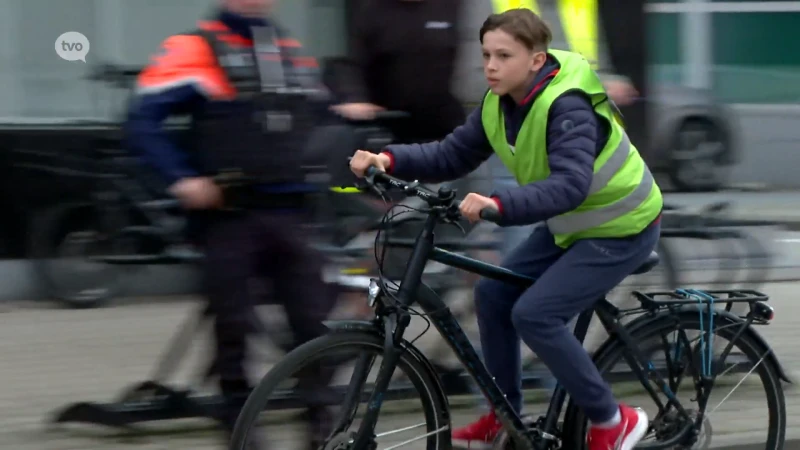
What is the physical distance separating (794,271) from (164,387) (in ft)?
19.0

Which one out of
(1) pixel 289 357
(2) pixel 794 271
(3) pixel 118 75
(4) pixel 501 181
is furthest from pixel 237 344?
(2) pixel 794 271

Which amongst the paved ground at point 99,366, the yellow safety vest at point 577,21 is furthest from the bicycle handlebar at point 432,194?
the yellow safety vest at point 577,21

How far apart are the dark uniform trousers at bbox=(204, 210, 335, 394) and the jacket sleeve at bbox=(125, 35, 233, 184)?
0.24 metres

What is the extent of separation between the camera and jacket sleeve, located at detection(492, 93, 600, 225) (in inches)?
152

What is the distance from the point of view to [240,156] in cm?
431

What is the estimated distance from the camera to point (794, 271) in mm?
9727

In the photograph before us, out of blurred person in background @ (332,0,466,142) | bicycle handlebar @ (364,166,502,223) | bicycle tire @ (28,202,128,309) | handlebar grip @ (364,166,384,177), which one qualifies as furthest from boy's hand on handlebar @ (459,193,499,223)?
bicycle tire @ (28,202,128,309)

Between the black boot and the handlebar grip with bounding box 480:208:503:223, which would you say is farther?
the black boot

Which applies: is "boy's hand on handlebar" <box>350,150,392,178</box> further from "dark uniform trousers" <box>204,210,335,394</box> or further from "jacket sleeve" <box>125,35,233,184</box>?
"jacket sleeve" <box>125,35,233,184</box>

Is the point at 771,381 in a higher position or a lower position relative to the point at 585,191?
lower

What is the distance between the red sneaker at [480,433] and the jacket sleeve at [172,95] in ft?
3.91

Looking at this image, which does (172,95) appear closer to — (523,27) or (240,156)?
(240,156)

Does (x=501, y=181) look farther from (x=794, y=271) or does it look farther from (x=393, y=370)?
(x=794, y=271)

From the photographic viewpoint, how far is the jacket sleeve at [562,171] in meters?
3.87
